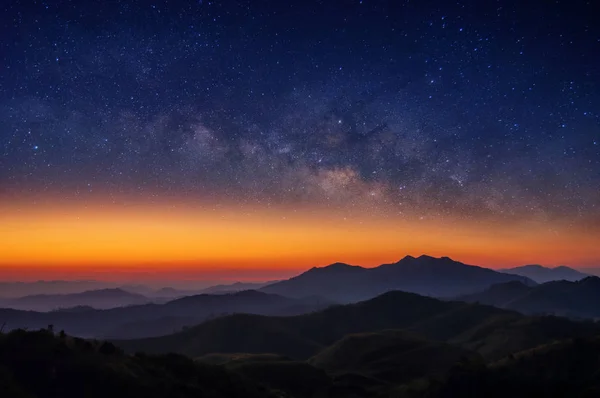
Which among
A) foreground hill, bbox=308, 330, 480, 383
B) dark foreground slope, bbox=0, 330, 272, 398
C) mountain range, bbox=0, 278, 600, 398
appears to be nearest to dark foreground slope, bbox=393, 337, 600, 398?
mountain range, bbox=0, 278, 600, 398

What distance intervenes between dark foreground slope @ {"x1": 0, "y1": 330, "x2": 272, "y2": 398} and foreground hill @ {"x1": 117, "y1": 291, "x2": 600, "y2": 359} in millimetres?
90923

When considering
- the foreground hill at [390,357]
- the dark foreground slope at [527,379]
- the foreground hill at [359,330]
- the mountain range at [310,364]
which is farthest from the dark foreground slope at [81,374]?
the foreground hill at [359,330]

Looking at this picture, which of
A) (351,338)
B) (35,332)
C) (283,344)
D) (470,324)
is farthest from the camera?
(470,324)

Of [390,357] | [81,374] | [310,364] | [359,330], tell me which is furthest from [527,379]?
[359,330]

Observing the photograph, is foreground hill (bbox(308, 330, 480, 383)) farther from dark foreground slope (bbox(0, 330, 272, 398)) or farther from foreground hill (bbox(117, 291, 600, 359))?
dark foreground slope (bbox(0, 330, 272, 398))

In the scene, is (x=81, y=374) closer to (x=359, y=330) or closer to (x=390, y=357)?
(x=390, y=357)

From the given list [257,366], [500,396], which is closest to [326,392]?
[257,366]

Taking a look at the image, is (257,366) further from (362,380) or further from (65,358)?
(65,358)

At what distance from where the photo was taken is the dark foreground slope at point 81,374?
3100 centimetres

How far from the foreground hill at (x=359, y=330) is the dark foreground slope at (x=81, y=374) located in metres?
90.9

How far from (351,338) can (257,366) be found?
5032 cm

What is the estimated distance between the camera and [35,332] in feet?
124

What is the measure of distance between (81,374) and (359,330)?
508 feet

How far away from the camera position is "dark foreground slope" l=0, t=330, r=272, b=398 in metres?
31.0
